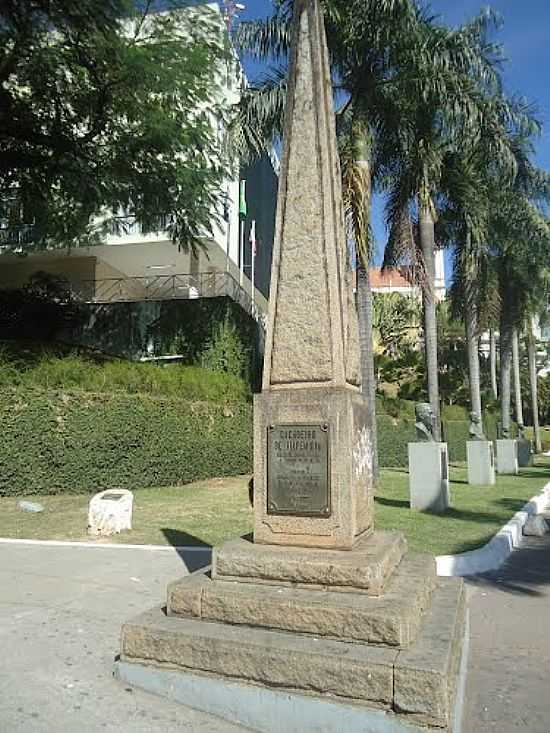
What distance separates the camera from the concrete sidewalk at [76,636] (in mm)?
3309

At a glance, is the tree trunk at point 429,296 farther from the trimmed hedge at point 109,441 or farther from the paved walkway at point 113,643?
the paved walkway at point 113,643

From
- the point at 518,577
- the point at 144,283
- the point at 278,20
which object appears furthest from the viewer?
the point at 144,283

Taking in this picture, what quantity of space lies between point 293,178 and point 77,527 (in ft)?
21.7

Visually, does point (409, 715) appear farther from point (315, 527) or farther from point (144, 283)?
point (144, 283)

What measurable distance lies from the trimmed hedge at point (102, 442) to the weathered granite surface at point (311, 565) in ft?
28.9

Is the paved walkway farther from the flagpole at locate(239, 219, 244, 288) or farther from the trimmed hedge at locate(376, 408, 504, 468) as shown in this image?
the flagpole at locate(239, 219, 244, 288)

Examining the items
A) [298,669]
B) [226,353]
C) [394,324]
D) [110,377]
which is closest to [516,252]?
[226,353]

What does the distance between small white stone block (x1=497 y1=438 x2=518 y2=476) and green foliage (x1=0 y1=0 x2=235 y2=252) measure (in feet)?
40.8

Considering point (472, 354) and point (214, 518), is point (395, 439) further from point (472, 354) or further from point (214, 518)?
point (214, 518)

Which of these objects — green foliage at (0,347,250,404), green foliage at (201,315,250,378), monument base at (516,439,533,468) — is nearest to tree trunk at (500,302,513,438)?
monument base at (516,439,533,468)

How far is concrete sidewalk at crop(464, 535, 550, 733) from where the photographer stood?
3.49 metres

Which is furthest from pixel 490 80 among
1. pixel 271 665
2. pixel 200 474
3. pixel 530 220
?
pixel 271 665

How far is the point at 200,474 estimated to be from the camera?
16234mm

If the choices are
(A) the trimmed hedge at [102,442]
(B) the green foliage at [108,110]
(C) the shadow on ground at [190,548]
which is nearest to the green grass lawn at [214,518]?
(C) the shadow on ground at [190,548]
